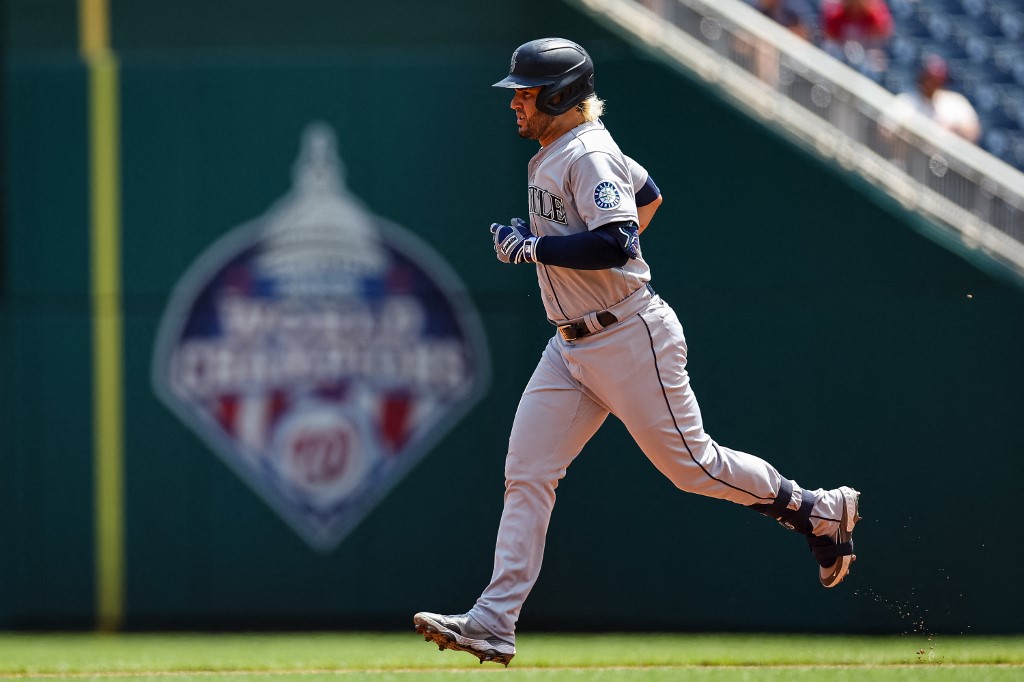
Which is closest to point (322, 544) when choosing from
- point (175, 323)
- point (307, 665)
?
point (175, 323)

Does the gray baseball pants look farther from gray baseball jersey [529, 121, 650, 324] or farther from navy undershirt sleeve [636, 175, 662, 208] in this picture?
navy undershirt sleeve [636, 175, 662, 208]

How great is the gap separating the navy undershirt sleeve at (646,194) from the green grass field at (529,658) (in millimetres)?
1653

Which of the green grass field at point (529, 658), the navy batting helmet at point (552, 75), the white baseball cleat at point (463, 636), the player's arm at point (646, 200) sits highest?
the navy batting helmet at point (552, 75)

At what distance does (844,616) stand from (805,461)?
2.70ft

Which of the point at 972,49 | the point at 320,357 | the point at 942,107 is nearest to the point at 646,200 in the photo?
the point at 320,357

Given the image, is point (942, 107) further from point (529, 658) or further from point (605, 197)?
point (605, 197)

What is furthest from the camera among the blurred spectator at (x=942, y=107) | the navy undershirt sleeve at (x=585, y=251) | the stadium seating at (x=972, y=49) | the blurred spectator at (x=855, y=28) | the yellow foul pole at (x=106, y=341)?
the stadium seating at (x=972, y=49)

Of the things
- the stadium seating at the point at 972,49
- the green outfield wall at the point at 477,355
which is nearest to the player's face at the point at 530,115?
the green outfield wall at the point at 477,355

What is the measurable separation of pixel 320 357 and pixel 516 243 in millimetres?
3373

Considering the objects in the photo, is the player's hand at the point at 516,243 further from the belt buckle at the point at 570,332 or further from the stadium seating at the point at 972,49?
the stadium seating at the point at 972,49

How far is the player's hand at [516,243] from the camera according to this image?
471 centimetres

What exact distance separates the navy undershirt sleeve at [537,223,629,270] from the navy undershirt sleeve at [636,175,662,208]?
0.42 metres

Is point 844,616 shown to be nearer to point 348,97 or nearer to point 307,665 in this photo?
point 307,665

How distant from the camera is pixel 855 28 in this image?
383 inches
